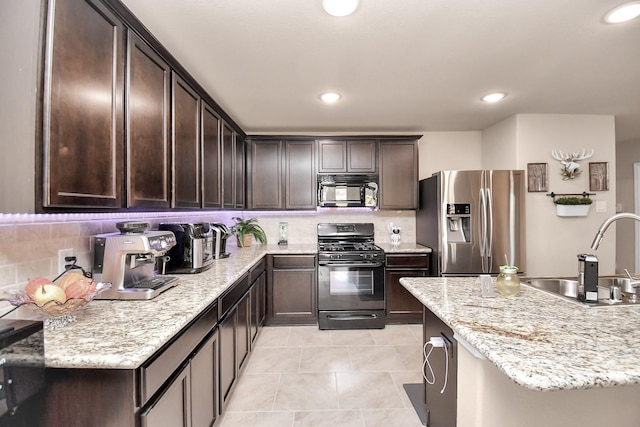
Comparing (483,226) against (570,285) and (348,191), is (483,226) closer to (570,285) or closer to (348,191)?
(570,285)

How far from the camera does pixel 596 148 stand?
3254mm

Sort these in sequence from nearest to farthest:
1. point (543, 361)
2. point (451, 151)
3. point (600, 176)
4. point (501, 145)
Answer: point (543, 361) < point (600, 176) < point (501, 145) < point (451, 151)

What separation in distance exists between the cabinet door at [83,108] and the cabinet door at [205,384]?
34.6 inches

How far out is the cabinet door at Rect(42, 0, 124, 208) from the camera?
1001mm

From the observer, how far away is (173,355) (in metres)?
1.17

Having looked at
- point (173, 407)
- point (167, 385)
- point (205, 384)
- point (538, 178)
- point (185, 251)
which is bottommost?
point (205, 384)

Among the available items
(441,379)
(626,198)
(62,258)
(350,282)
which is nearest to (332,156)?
(350,282)

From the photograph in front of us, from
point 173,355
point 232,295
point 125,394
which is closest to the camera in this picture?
point 125,394

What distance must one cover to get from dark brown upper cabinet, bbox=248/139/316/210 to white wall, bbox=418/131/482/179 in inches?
63.3

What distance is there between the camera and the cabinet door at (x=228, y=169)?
2.83 m

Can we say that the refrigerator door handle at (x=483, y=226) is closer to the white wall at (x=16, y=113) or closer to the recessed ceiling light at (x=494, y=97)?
the recessed ceiling light at (x=494, y=97)

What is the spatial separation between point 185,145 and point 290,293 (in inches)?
79.9

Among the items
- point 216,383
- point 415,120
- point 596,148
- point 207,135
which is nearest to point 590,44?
point 415,120

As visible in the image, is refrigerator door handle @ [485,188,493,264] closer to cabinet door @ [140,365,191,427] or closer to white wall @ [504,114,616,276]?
white wall @ [504,114,616,276]
